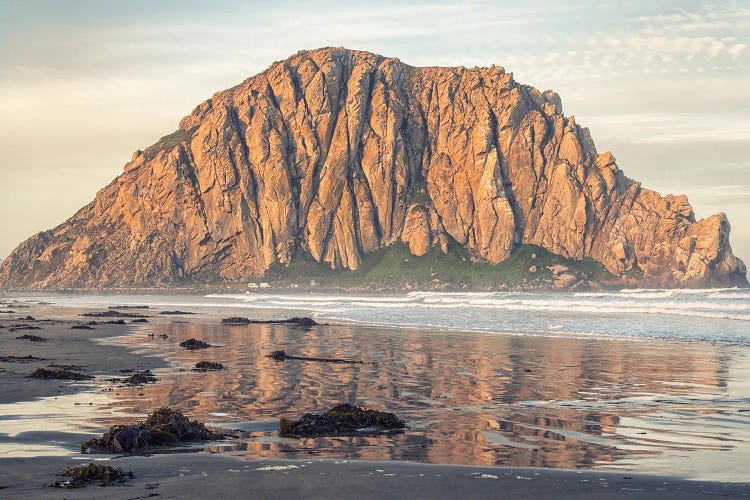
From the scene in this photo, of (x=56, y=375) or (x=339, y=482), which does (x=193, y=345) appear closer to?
(x=56, y=375)

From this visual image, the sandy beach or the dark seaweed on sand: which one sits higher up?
the sandy beach

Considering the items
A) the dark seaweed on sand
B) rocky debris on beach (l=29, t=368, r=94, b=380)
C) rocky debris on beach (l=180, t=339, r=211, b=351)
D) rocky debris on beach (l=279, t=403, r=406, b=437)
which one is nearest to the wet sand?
rocky debris on beach (l=279, t=403, r=406, b=437)

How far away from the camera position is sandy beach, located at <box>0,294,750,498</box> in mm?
9961

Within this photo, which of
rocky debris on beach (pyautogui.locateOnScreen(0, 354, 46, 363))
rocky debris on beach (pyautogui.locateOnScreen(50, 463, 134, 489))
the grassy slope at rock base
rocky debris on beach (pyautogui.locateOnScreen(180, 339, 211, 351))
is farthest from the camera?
the grassy slope at rock base

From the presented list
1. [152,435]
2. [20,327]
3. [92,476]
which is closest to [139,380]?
[152,435]

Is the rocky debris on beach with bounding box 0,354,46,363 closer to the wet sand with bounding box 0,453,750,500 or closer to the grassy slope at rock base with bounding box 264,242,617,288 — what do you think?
the wet sand with bounding box 0,453,750,500

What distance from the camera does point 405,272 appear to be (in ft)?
644

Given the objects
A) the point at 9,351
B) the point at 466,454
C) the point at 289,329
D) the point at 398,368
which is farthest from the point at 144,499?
the point at 289,329

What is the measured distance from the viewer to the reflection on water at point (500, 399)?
12414 millimetres

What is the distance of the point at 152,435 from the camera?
41.6 feet

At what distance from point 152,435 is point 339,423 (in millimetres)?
3281

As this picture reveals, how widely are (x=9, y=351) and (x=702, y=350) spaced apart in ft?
87.6

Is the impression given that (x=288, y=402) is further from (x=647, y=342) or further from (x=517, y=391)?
(x=647, y=342)

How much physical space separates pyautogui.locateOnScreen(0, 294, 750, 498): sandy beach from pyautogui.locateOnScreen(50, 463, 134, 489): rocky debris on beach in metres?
0.18
